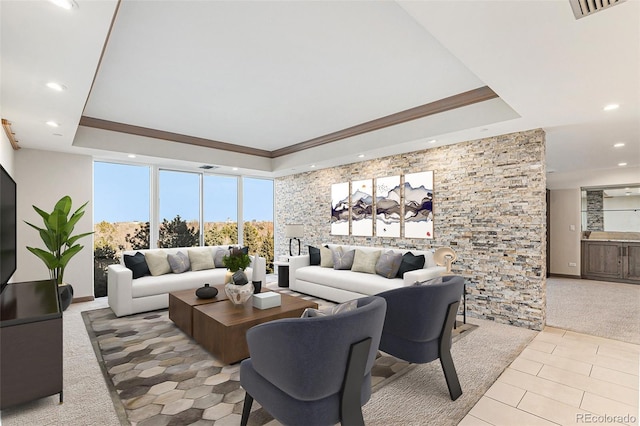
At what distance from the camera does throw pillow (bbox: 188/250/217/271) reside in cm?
538

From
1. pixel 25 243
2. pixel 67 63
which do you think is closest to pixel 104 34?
pixel 67 63

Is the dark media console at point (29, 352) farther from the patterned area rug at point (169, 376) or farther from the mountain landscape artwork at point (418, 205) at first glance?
the mountain landscape artwork at point (418, 205)

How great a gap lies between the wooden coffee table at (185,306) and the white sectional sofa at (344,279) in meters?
1.76

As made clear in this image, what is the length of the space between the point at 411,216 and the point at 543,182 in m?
1.89

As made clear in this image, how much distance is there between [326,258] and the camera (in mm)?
5844

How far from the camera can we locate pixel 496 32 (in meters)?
1.96

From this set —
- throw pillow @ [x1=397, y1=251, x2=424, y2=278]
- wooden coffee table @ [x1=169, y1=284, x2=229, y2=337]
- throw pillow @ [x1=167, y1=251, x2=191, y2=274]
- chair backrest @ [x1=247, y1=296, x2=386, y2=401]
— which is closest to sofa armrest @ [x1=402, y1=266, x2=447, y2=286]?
throw pillow @ [x1=397, y1=251, x2=424, y2=278]

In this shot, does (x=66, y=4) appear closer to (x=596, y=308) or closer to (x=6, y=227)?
(x=6, y=227)

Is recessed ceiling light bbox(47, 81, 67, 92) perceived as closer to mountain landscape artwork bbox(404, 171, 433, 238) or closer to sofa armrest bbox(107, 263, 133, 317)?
sofa armrest bbox(107, 263, 133, 317)

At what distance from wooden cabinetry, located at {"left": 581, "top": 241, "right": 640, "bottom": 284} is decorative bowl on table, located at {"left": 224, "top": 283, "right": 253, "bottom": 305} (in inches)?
316

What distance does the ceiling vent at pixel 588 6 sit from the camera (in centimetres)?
166

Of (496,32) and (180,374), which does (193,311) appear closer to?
(180,374)

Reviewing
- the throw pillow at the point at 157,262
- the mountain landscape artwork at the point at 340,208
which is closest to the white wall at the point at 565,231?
the mountain landscape artwork at the point at 340,208

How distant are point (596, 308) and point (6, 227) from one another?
24.7 ft
